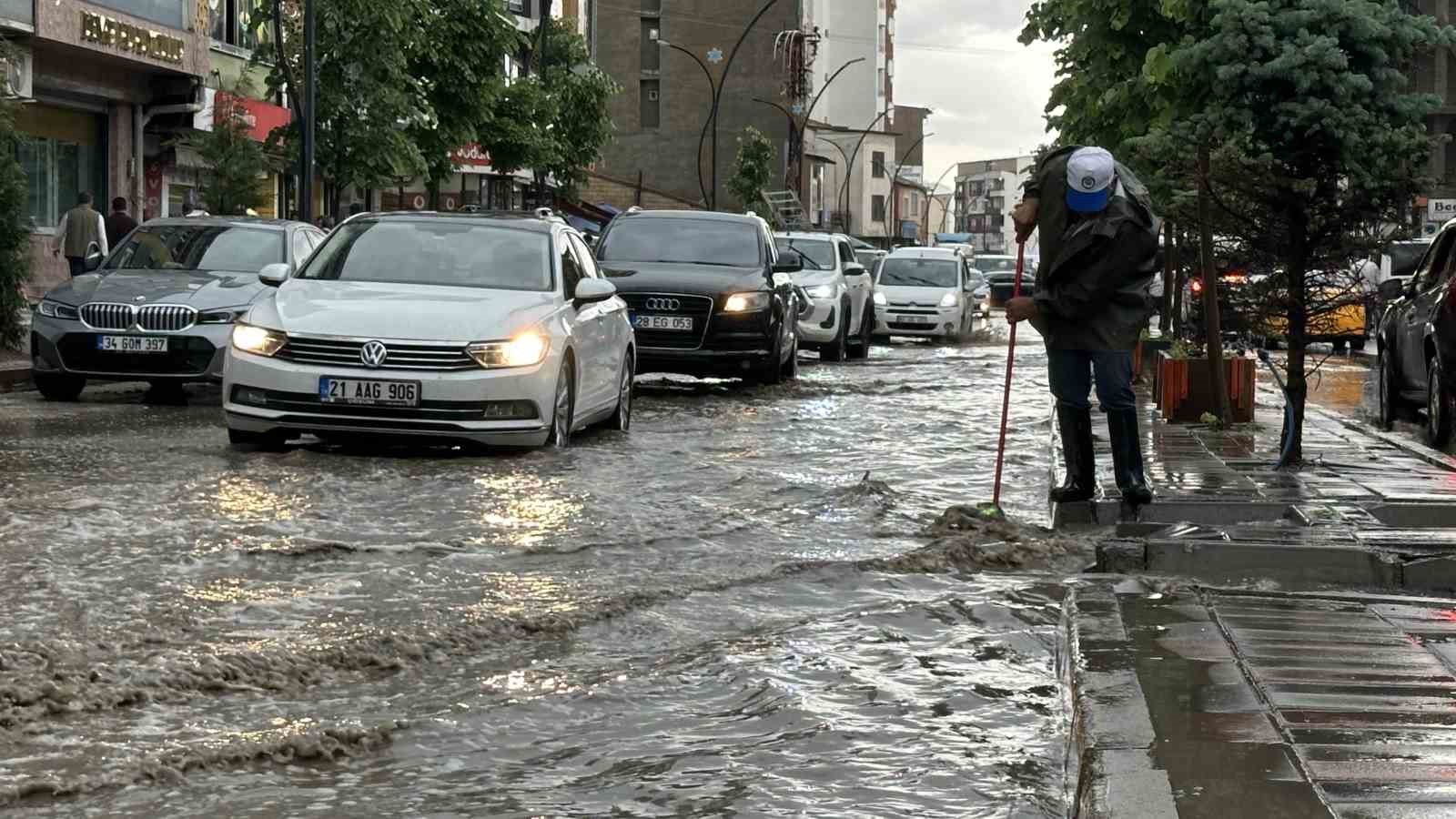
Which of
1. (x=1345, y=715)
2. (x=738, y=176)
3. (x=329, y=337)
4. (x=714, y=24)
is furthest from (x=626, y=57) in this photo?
(x=1345, y=715)

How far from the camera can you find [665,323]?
68.9ft

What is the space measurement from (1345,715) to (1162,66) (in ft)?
50.7

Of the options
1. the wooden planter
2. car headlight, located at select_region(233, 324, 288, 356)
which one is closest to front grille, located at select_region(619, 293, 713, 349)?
the wooden planter

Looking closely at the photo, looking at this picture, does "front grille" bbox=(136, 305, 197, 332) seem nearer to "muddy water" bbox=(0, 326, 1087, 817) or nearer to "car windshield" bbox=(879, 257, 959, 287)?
"muddy water" bbox=(0, 326, 1087, 817)

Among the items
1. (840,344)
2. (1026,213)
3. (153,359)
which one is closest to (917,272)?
(840,344)

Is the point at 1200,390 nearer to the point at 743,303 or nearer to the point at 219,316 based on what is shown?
the point at 743,303

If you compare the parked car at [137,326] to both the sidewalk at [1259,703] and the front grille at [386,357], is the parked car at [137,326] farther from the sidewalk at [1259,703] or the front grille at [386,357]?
the sidewalk at [1259,703]

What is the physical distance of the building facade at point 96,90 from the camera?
3262 centimetres

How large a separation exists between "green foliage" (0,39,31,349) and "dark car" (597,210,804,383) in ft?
19.8

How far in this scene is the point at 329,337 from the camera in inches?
489

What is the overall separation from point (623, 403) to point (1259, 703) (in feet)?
33.7

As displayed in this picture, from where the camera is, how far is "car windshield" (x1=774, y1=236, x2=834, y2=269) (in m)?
30.6

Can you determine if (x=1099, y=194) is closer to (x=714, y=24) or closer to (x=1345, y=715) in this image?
(x=1345, y=715)

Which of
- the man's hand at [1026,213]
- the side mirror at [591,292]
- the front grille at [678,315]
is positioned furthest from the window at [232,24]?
the man's hand at [1026,213]
